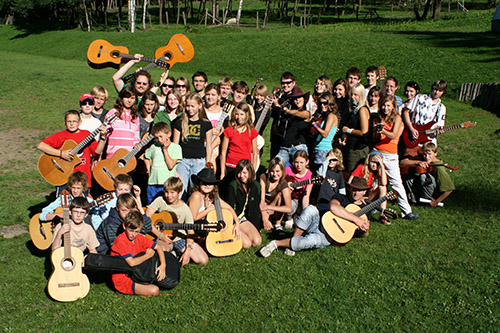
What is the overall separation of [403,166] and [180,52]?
493 centimetres

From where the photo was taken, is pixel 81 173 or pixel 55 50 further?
pixel 55 50

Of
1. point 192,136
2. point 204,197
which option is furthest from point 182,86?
point 204,197

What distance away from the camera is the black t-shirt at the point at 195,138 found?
7.47m

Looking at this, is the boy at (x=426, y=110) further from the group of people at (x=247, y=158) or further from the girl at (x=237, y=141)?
the girl at (x=237, y=141)

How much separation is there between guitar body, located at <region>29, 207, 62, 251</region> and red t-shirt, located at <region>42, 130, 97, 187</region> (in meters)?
0.99

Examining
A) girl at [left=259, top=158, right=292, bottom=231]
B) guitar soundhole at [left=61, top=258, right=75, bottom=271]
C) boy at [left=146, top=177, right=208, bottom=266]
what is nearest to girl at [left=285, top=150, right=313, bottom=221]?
girl at [left=259, top=158, right=292, bottom=231]

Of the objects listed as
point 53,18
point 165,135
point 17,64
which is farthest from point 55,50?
point 165,135

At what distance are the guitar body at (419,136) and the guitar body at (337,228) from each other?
281 cm

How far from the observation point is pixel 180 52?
9.45 meters

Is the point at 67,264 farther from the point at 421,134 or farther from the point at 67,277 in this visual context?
the point at 421,134

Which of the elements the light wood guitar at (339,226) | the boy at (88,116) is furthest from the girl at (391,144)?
the boy at (88,116)

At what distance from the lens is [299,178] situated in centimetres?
770

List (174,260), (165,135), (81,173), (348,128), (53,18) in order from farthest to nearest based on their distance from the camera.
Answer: (53,18) < (348,128) < (165,135) < (81,173) < (174,260)

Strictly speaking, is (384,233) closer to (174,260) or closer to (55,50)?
(174,260)
